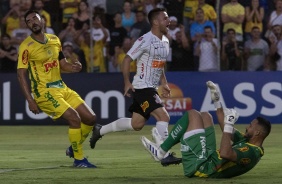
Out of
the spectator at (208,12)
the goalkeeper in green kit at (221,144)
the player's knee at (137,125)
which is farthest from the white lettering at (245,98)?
the goalkeeper in green kit at (221,144)

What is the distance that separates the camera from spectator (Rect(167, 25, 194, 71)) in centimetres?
2236

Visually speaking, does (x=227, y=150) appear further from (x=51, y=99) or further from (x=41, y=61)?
(x=41, y=61)

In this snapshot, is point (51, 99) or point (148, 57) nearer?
point (51, 99)

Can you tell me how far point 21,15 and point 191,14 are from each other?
4256 mm

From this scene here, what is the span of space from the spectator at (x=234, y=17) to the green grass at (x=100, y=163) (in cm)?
277

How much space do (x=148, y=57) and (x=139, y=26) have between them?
894cm

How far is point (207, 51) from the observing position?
73.0ft

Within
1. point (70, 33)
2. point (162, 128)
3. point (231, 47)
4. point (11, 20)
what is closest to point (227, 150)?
point (162, 128)

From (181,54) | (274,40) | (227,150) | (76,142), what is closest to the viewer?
(227,150)

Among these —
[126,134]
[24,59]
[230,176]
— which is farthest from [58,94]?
[126,134]

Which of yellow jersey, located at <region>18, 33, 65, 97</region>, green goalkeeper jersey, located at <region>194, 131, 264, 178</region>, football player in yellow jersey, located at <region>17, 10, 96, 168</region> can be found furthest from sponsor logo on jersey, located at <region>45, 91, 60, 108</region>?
green goalkeeper jersey, located at <region>194, 131, 264, 178</region>

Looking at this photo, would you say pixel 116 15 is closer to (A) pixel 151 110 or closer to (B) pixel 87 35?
(B) pixel 87 35

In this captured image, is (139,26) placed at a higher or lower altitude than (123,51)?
higher

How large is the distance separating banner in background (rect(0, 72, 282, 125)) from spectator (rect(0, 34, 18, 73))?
0.24 meters
